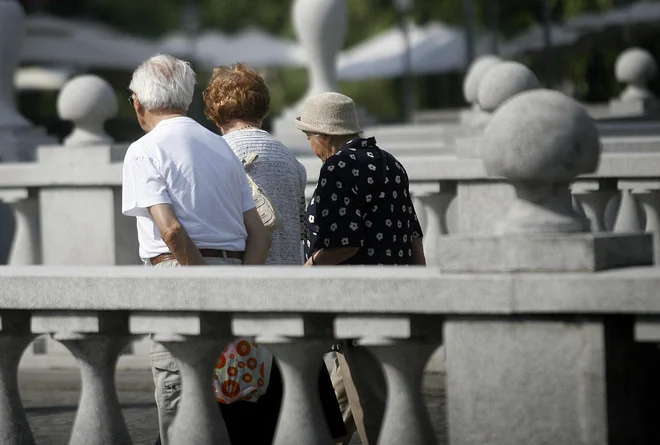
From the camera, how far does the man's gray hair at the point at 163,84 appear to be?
529cm

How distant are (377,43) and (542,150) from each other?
30.7 m

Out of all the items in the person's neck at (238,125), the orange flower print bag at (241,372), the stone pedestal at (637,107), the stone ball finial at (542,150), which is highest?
the stone pedestal at (637,107)

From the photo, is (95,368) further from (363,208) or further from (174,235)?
(363,208)

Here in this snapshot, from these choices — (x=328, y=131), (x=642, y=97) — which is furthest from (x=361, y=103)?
(x=328, y=131)

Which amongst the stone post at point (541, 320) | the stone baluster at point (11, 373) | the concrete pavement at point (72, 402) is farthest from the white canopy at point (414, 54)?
the stone post at point (541, 320)

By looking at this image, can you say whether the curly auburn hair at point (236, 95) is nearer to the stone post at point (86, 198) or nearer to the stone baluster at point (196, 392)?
the stone baluster at point (196, 392)

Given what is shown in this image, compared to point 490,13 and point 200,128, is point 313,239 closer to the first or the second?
point 200,128

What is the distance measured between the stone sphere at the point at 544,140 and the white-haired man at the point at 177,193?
131 cm

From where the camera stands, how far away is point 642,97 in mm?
16391

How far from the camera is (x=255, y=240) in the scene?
5340mm

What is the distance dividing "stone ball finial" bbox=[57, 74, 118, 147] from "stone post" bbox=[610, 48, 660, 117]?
807cm

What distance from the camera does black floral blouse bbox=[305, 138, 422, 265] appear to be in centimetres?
564

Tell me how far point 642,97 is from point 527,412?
12595 mm

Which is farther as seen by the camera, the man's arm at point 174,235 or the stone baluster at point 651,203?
the stone baluster at point 651,203
